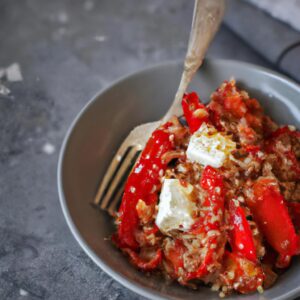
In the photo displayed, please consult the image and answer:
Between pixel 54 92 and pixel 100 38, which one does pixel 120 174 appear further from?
pixel 100 38

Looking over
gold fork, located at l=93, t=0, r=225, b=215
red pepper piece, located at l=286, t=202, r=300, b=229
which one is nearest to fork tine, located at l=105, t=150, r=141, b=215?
gold fork, located at l=93, t=0, r=225, b=215

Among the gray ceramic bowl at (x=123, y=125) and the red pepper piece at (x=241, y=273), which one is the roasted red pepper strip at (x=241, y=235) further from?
the gray ceramic bowl at (x=123, y=125)

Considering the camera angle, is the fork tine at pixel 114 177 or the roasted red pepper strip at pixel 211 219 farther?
the fork tine at pixel 114 177

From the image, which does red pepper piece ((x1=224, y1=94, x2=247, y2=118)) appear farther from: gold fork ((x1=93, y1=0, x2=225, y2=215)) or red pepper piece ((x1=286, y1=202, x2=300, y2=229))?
red pepper piece ((x1=286, y1=202, x2=300, y2=229))

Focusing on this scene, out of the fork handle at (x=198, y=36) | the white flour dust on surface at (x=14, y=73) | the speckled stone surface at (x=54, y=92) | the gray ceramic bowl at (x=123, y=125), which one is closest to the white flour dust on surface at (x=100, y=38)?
the speckled stone surface at (x=54, y=92)

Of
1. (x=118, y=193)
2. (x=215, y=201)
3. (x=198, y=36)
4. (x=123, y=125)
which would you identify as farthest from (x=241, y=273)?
(x=198, y=36)

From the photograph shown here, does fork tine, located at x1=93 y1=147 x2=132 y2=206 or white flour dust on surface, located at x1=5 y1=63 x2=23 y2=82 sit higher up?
fork tine, located at x1=93 y1=147 x2=132 y2=206

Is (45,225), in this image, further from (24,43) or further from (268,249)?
(24,43)
